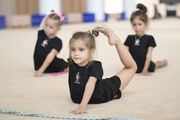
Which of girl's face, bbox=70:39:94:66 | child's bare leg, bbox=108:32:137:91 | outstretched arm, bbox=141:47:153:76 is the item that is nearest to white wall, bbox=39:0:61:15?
outstretched arm, bbox=141:47:153:76

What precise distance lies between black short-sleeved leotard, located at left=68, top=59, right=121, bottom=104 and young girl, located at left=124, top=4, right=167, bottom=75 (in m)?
1.52

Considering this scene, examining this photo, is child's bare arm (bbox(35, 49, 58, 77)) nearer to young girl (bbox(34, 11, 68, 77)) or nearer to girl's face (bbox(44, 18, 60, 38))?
young girl (bbox(34, 11, 68, 77))

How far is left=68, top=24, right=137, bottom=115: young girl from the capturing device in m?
A: 2.69

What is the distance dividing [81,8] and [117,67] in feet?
51.2

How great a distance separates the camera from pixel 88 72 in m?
2.77

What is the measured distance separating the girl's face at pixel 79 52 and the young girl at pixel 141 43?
5.70 feet

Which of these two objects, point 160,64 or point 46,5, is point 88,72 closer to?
point 160,64

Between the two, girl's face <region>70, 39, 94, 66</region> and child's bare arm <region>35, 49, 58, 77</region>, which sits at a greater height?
girl's face <region>70, 39, 94, 66</region>

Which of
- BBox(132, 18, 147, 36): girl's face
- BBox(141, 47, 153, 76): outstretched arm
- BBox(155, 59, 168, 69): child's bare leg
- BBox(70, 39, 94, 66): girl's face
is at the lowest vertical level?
BBox(155, 59, 168, 69): child's bare leg

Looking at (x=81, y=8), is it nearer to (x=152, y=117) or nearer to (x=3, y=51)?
(x=3, y=51)

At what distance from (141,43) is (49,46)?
41.6 inches

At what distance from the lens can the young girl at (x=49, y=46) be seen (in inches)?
171

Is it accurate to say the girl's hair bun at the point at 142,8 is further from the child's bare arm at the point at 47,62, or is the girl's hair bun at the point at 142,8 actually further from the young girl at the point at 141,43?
the child's bare arm at the point at 47,62

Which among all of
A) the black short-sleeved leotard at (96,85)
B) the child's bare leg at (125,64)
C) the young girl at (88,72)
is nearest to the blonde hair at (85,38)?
the young girl at (88,72)
